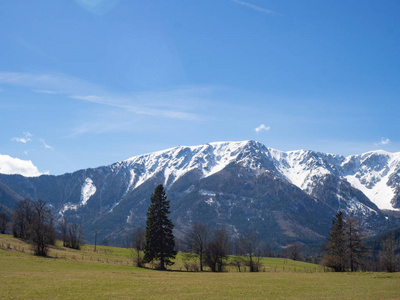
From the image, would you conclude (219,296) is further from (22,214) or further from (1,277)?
(22,214)

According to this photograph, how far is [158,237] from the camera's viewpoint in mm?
78125

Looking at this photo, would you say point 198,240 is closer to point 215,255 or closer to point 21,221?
point 215,255

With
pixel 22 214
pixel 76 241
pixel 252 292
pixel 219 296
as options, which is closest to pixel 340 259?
pixel 252 292

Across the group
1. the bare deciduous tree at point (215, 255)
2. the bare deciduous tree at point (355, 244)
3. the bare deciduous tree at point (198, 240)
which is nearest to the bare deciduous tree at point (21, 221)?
the bare deciduous tree at point (198, 240)

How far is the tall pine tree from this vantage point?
7731 centimetres

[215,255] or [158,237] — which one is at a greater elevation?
[158,237]

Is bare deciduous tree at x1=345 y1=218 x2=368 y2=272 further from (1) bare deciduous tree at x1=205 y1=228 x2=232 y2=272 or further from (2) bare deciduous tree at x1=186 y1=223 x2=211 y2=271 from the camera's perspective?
(2) bare deciduous tree at x1=186 y1=223 x2=211 y2=271

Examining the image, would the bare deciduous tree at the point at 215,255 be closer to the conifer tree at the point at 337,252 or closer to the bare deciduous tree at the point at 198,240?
the bare deciduous tree at the point at 198,240

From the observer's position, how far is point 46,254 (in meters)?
81.2

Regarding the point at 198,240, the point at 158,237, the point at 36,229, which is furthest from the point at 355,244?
the point at 36,229

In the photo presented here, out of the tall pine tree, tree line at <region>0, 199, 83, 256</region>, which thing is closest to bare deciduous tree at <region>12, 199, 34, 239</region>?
tree line at <region>0, 199, 83, 256</region>

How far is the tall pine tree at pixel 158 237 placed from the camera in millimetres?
77312

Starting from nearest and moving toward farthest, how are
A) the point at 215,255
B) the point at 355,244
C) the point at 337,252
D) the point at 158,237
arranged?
1. the point at 158,237
2. the point at 355,244
3. the point at 337,252
4. the point at 215,255

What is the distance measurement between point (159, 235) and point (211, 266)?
16.4 m
